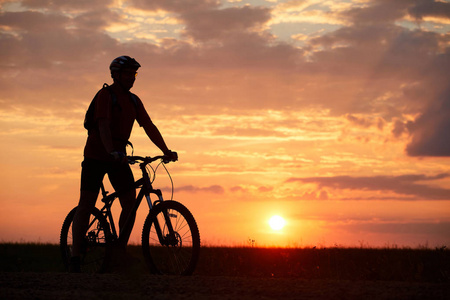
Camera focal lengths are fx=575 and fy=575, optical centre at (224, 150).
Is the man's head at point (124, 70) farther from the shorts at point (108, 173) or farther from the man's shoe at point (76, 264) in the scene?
the man's shoe at point (76, 264)

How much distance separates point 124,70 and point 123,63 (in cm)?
9

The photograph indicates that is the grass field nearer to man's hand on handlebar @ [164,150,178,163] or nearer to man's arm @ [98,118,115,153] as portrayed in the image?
man's hand on handlebar @ [164,150,178,163]

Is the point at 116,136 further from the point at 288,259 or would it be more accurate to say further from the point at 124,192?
the point at 288,259

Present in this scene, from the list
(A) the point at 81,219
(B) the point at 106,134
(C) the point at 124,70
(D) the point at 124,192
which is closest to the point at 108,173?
(D) the point at 124,192

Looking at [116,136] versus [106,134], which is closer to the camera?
[106,134]

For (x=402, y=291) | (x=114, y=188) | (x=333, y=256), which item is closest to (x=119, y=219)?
(x=114, y=188)

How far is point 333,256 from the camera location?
1471cm

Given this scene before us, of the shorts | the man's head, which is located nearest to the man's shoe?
the shorts

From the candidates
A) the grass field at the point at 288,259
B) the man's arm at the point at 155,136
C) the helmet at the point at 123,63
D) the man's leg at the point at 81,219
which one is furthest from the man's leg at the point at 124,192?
the grass field at the point at 288,259

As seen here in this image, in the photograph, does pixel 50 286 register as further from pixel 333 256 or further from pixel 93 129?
pixel 333 256

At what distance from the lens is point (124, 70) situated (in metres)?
7.62

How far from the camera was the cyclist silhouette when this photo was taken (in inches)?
296

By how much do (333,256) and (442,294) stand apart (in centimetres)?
949

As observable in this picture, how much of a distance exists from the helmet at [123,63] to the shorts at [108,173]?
1.27 m
